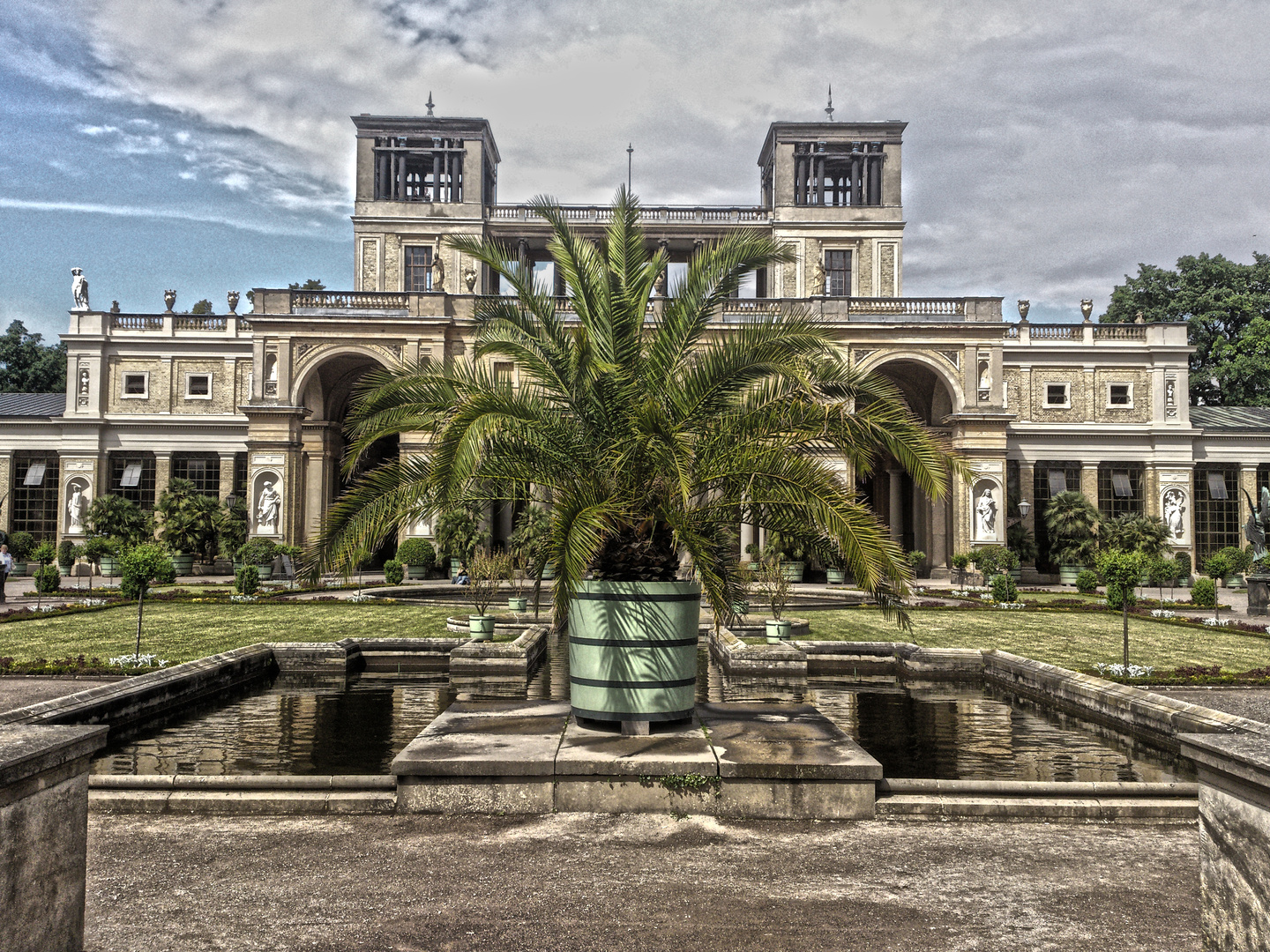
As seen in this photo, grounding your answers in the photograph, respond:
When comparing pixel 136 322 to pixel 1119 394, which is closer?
pixel 1119 394

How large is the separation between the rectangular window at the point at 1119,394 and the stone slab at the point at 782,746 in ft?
125

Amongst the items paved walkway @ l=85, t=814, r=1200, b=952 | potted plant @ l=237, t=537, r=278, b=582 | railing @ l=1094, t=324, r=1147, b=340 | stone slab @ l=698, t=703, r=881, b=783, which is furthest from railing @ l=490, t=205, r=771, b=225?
paved walkway @ l=85, t=814, r=1200, b=952

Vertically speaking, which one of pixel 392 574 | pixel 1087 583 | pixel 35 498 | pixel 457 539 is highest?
pixel 35 498

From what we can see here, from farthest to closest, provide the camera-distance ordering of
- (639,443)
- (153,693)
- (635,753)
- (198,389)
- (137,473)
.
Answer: (198,389) → (137,473) → (153,693) → (639,443) → (635,753)

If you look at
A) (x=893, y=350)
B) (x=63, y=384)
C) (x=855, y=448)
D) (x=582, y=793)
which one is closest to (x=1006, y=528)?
(x=893, y=350)

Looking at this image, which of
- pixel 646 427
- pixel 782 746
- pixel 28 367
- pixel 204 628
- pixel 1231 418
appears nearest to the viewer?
pixel 782 746

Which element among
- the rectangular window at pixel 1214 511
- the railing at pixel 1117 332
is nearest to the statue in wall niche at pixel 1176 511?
the rectangular window at pixel 1214 511

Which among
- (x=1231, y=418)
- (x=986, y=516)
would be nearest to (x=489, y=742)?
(x=986, y=516)

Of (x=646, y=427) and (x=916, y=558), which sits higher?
(x=646, y=427)

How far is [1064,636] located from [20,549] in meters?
36.9

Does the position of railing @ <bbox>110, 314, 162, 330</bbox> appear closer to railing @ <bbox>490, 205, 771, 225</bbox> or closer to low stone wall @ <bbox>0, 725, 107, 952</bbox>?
railing @ <bbox>490, 205, 771, 225</bbox>

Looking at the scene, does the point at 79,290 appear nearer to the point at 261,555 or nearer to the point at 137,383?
the point at 137,383

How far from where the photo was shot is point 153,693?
937cm

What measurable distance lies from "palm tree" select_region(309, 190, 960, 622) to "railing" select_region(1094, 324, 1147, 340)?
125ft
